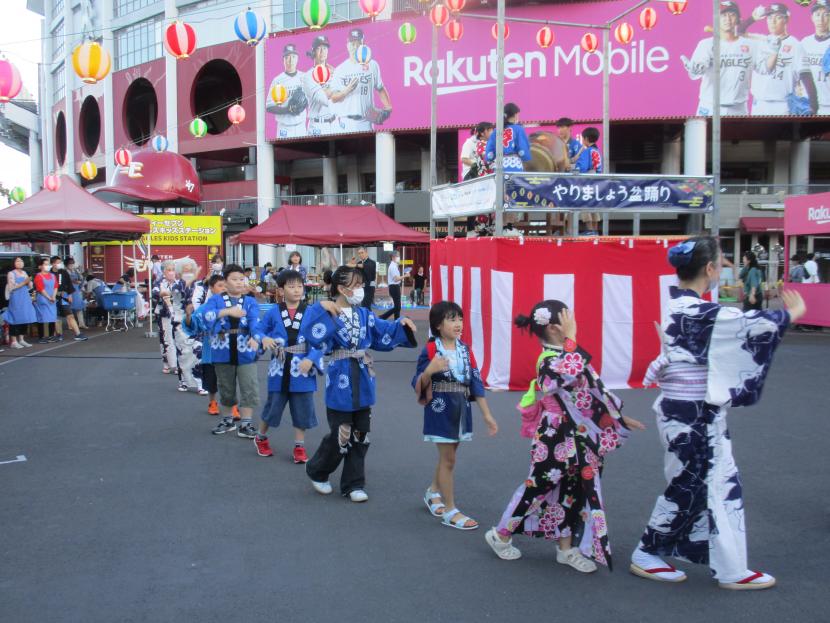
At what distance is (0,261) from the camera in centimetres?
1678

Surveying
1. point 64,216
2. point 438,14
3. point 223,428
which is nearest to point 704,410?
point 223,428

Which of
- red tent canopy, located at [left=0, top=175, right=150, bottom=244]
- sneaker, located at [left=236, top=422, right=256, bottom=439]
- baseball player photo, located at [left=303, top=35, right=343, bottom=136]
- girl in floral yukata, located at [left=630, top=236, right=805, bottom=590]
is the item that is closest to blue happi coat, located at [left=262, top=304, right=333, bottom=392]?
sneaker, located at [left=236, top=422, right=256, bottom=439]

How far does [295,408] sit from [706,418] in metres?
3.47

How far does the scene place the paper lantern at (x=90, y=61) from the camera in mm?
11031

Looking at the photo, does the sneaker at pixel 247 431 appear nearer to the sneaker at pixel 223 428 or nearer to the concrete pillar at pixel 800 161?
the sneaker at pixel 223 428

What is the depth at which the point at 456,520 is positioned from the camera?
4.56 metres

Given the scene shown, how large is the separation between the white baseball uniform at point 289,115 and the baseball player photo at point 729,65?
52.0ft

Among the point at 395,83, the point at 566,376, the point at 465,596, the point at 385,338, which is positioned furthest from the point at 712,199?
the point at 395,83

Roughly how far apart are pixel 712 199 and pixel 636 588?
7.25 metres

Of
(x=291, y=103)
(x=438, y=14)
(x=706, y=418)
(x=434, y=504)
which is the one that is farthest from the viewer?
(x=291, y=103)

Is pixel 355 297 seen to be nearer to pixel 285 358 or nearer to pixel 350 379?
pixel 350 379

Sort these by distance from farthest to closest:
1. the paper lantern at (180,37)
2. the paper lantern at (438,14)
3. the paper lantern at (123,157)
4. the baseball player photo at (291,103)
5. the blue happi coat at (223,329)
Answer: the baseball player photo at (291,103) < the paper lantern at (123,157) < the paper lantern at (438,14) < the paper lantern at (180,37) < the blue happi coat at (223,329)

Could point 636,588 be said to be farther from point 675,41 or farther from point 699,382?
point 675,41

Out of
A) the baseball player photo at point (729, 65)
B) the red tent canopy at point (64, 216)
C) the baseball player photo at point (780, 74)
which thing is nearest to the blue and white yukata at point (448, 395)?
the red tent canopy at point (64, 216)
